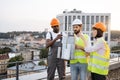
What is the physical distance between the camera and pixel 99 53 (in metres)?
5.55

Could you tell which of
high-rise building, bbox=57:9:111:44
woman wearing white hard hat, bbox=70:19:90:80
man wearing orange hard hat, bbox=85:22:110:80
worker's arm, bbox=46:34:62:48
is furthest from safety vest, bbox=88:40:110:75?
high-rise building, bbox=57:9:111:44

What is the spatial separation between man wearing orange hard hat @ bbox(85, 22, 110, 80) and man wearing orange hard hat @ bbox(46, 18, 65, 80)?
880mm

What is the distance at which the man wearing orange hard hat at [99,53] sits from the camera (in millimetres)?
5523

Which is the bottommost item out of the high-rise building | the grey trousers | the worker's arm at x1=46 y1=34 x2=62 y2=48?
the grey trousers

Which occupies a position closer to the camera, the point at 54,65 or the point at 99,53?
the point at 99,53

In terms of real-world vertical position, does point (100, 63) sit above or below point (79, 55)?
below

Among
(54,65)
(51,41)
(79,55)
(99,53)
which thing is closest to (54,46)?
(51,41)

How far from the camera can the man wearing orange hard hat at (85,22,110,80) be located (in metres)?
5.52

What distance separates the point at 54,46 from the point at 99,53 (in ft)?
3.91

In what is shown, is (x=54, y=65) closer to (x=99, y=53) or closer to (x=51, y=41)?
(x=51, y=41)

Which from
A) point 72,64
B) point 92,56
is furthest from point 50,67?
point 92,56

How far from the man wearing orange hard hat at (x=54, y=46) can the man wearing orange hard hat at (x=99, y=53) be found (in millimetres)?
880

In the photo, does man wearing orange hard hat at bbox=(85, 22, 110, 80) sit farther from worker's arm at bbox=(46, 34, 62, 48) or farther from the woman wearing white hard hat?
worker's arm at bbox=(46, 34, 62, 48)

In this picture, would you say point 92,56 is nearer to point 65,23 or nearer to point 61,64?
point 61,64
